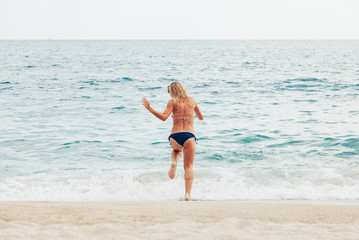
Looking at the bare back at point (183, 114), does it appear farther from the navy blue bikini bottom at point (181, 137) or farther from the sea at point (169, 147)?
the sea at point (169, 147)

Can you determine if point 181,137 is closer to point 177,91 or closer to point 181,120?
point 181,120

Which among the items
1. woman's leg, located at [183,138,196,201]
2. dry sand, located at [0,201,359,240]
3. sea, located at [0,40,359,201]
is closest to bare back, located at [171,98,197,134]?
woman's leg, located at [183,138,196,201]

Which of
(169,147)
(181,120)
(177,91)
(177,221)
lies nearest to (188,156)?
(181,120)

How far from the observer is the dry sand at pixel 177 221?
412cm

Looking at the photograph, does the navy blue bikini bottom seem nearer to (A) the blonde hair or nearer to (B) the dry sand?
(A) the blonde hair

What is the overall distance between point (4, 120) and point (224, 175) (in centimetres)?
911

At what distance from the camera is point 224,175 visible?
26.4 ft

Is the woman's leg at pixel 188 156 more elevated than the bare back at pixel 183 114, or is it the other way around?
the bare back at pixel 183 114

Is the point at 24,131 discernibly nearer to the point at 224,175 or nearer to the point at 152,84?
the point at 224,175

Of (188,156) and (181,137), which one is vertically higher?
(181,137)

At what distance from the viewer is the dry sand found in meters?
4.12

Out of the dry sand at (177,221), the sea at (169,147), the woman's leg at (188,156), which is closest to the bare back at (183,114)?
the woman's leg at (188,156)

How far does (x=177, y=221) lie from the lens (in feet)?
15.1

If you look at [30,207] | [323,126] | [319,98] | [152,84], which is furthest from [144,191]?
[152,84]
